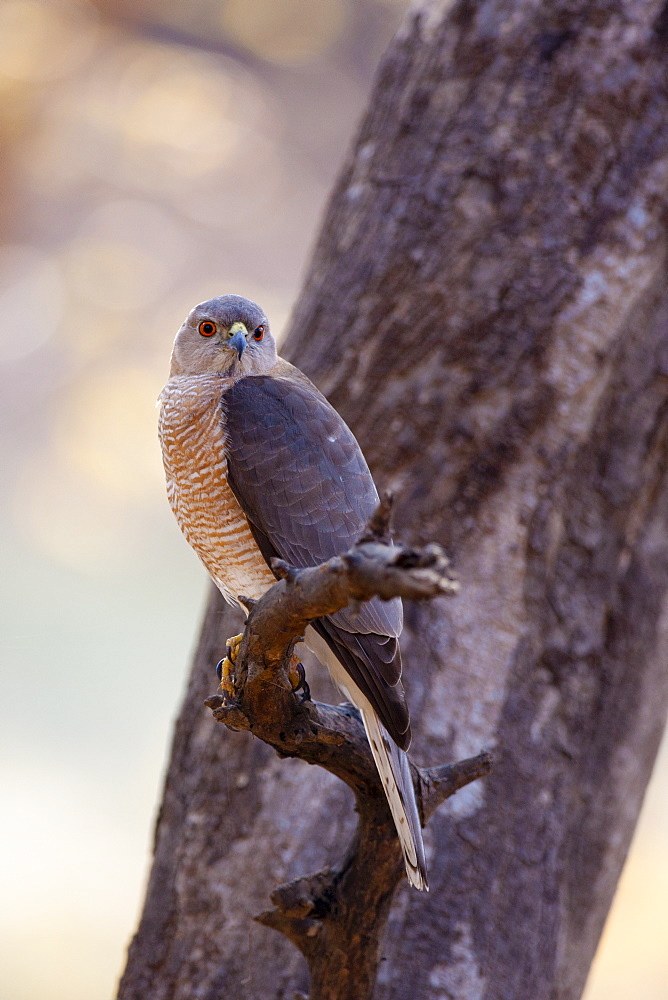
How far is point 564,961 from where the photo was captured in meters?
3.09

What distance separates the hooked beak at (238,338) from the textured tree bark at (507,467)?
0.67 m

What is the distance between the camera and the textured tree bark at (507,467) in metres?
2.98

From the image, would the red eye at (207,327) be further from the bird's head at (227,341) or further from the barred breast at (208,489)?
the barred breast at (208,489)

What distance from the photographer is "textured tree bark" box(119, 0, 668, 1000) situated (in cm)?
298

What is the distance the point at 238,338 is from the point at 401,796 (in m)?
1.32

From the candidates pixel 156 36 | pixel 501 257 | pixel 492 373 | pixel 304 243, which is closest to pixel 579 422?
pixel 492 373

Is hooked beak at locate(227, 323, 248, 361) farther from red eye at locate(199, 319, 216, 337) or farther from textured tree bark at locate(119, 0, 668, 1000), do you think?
textured tree bark at locate(119, 0, 668, 1000)

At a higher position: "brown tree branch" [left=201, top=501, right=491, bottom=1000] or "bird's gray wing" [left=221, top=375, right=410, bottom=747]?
"bird's gray wing" [left=221, top=375, right=410, bottom=747]

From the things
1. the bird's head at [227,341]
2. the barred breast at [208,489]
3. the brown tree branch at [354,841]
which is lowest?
the brown tree branch at [354,841]

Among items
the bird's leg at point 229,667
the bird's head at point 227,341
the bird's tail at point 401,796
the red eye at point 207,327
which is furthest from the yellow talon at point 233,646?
the red eye at point 207,327

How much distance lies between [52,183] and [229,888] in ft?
23.8

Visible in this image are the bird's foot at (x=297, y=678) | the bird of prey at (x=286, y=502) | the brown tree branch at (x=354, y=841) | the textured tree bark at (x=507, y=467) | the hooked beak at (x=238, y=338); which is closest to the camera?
the brown tree branch at (x=354, y=841)

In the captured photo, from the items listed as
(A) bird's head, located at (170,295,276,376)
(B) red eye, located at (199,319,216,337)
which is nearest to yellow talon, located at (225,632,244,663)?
(A) bird's head, located at (170,295,276,376)

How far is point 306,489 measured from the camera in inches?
91.4
